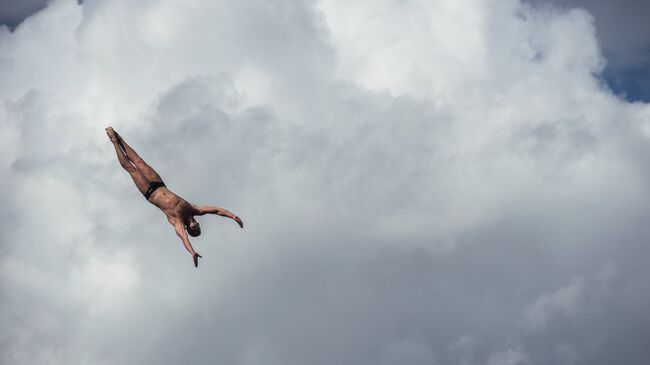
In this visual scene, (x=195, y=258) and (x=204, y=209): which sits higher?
(x=204, y=209)

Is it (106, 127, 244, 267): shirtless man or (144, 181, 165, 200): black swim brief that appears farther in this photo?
(144, 181, 165, 200): black swim brief

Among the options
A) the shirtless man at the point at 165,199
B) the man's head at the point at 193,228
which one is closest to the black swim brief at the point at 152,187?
the shirtless man at the point at 165,199

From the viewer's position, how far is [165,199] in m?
43.3

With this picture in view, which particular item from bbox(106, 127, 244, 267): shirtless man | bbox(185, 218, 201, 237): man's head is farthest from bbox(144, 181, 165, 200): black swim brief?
bbox(185, 218, 201, 237): man's head

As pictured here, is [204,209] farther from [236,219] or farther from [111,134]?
[111,134]

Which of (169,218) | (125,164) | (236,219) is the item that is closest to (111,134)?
(125,164)

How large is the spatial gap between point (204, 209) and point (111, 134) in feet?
19.5

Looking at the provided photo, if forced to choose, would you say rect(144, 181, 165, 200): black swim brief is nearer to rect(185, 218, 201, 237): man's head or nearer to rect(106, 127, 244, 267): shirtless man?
rect(106, 127, 244, 267): shirtless man

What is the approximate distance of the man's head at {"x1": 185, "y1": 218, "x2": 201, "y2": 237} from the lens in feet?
141

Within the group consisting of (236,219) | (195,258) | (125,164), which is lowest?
(195,258)

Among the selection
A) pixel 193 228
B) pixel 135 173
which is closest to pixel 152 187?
pixel 135 173

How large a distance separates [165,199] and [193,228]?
1.98m

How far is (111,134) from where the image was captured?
43.8 m

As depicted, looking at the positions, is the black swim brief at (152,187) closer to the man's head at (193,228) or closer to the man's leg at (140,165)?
the man's leg at (140,165)
